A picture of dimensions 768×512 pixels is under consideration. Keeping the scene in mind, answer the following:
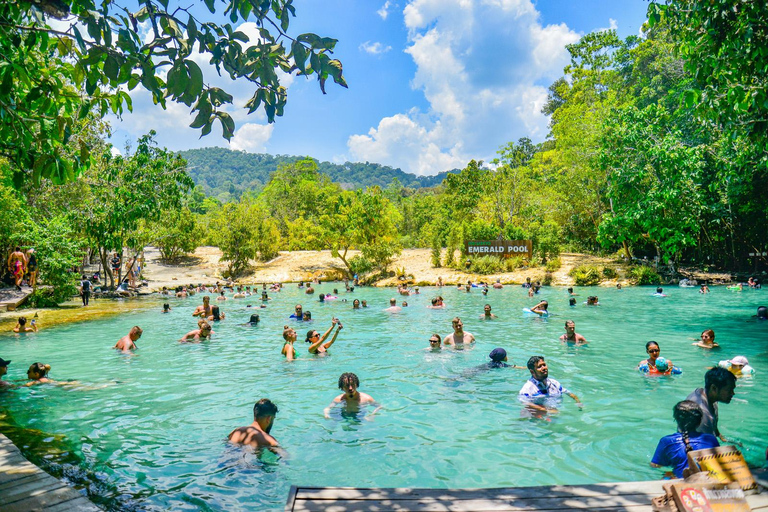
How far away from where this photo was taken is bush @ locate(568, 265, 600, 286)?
30.6 meters

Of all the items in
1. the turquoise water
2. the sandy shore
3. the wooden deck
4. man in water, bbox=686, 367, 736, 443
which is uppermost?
the sandy shore

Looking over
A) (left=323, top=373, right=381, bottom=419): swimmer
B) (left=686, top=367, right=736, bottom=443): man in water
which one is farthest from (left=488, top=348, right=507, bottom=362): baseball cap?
(left=686, top=367, right=736, bottom=443): man in water

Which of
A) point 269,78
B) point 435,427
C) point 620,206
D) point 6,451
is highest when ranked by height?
point 620,206

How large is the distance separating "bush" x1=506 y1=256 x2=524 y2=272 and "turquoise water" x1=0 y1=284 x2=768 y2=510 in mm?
17183

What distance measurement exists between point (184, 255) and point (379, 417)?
43.7m

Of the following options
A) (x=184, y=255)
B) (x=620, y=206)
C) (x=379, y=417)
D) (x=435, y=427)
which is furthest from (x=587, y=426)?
→ (x=184, y=255)

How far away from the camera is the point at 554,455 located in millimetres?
6207

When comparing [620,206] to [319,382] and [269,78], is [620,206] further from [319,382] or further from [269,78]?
[269,78]

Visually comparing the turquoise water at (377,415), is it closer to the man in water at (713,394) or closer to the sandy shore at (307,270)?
the man in water at (713,394)

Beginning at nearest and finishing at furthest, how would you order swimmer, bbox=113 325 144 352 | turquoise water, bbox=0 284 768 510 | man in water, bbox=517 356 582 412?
turquoise water, bbox=0 284 768 510
man in water, bbox=517 356 582 412
swimmer, bbox=113 325 144 352

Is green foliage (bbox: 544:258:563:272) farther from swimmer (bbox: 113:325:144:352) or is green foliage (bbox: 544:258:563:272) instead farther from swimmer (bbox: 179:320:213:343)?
swimmer (bbox: 113:325:144:352)

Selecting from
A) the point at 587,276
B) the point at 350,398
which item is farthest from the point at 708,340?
the point at 587,276

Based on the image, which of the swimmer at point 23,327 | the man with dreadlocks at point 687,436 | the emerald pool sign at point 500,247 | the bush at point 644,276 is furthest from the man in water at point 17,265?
the bush at point 644,276

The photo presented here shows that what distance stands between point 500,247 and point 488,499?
3289 cm
